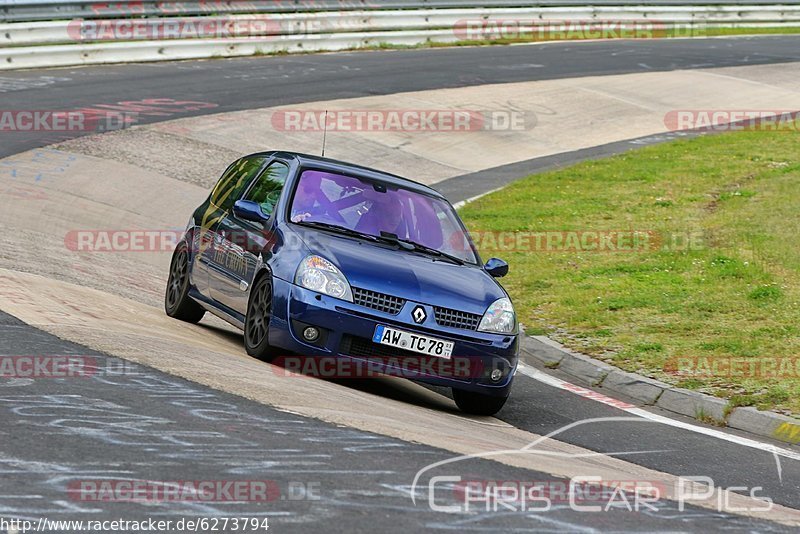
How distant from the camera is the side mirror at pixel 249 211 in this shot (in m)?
10.0

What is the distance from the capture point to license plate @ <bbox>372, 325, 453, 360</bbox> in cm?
878

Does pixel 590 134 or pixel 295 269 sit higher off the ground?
pixel 295 269

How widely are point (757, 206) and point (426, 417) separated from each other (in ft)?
34.3

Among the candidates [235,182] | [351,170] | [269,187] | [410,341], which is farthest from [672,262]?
[410,341]

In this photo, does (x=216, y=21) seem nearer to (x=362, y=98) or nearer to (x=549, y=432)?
(x=362, y=98)

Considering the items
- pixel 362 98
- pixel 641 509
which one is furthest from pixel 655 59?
pixel 641 509

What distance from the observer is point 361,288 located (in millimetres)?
8852

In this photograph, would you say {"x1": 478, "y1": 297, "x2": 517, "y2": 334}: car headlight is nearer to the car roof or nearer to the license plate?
the license plate

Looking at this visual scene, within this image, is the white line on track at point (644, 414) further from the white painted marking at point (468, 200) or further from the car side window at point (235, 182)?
the white painted marking at point (468, 200)

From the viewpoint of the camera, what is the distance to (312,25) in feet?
104

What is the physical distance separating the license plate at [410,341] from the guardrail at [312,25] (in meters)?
19.1

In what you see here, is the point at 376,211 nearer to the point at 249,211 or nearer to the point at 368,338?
the point at 249,211

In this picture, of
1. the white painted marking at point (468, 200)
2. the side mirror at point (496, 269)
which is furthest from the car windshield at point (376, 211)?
the white painted marking at point (468, 200)

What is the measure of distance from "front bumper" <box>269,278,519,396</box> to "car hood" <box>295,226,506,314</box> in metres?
0.15
